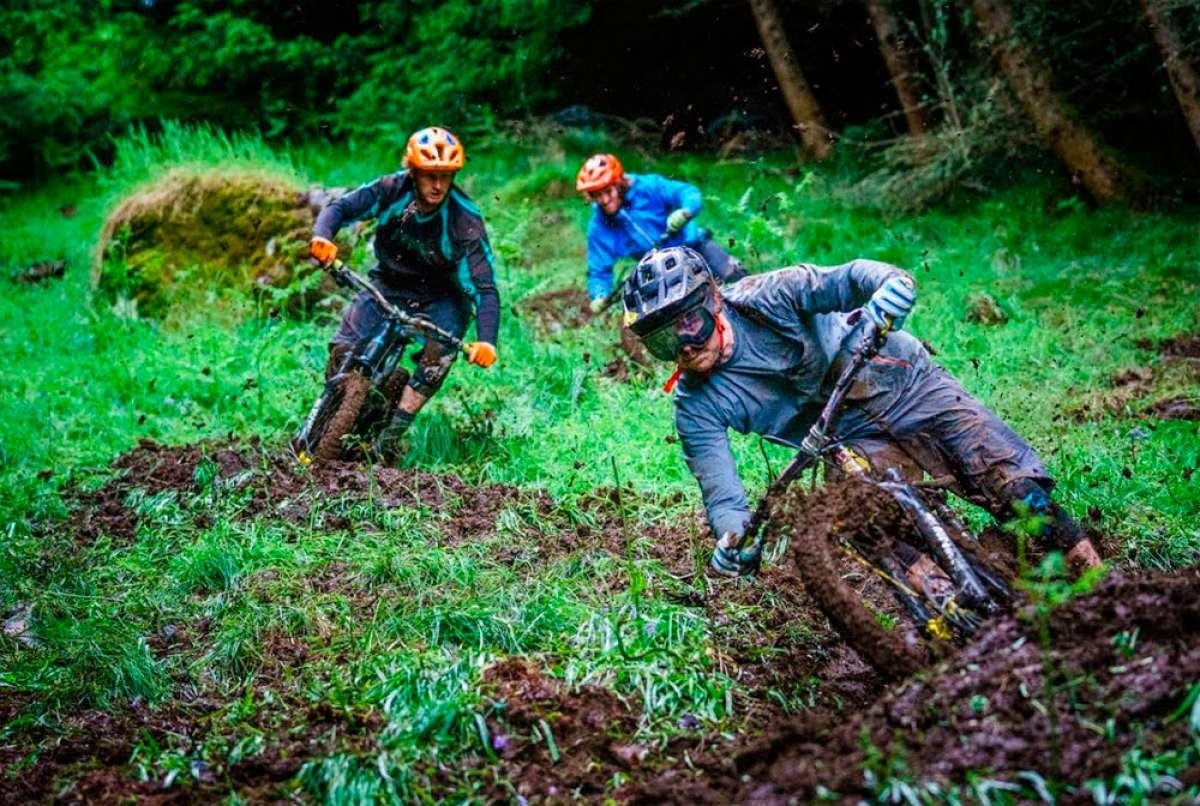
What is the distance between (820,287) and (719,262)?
4.33m

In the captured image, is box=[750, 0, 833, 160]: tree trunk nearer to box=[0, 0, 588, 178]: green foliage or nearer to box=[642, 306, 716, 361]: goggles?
box=[0, 0, 588, 178]: green foliage

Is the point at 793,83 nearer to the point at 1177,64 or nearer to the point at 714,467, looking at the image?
the point at 1177,64

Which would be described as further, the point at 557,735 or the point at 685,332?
the point at 685,332

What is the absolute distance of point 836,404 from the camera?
463 cm

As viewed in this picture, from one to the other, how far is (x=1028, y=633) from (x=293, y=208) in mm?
10097

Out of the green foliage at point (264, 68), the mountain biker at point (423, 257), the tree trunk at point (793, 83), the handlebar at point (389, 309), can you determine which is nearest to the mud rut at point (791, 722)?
the handlebar at point (389, 309)

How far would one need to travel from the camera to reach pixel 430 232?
794cm

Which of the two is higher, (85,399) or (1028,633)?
(85,399)

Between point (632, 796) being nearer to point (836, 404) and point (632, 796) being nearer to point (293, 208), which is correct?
point (836, 404)

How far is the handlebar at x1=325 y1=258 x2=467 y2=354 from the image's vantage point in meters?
7.59

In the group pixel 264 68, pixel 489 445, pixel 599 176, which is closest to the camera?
pixel 489 445

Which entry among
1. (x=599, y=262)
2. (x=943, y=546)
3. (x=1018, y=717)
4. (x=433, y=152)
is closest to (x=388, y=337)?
(x=433, y=152)

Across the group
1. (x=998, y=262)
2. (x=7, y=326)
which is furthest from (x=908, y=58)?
(x=7, y=326)

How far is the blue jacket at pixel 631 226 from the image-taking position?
9578 millimetres
